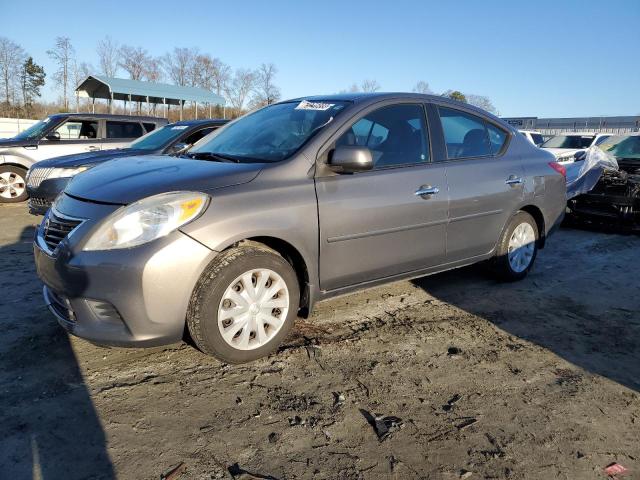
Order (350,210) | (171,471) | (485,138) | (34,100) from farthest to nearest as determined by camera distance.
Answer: (34,100) < (485,138) < (350,210) < (171,471)

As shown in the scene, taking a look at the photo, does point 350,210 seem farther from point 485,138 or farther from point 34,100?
point 34,100

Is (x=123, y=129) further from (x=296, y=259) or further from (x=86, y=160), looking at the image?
(x=296, y=259)

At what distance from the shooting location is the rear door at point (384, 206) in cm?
332

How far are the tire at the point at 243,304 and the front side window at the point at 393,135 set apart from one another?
107cm

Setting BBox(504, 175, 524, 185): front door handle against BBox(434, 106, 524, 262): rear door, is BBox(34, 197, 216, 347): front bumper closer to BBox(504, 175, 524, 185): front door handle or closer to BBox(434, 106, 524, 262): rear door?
BBox(434, 106, 524, 262): rear door

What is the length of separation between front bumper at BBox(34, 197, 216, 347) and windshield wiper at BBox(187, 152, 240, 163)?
90 cm

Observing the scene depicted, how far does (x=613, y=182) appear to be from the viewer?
748cm

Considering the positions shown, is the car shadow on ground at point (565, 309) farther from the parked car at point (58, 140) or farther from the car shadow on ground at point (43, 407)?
the parked car at point (58, 140)

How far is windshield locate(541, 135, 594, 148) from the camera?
588 inches

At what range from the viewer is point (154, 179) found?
2.96 meters

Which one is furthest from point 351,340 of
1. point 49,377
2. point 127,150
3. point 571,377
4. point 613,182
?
point 613,182

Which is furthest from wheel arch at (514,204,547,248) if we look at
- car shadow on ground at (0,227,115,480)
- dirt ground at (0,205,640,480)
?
car shadow on ground at (0,227,115,480)

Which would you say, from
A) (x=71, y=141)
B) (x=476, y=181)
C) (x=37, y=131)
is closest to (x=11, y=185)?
(x=37, y=131)

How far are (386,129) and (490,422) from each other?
2.22 meters
